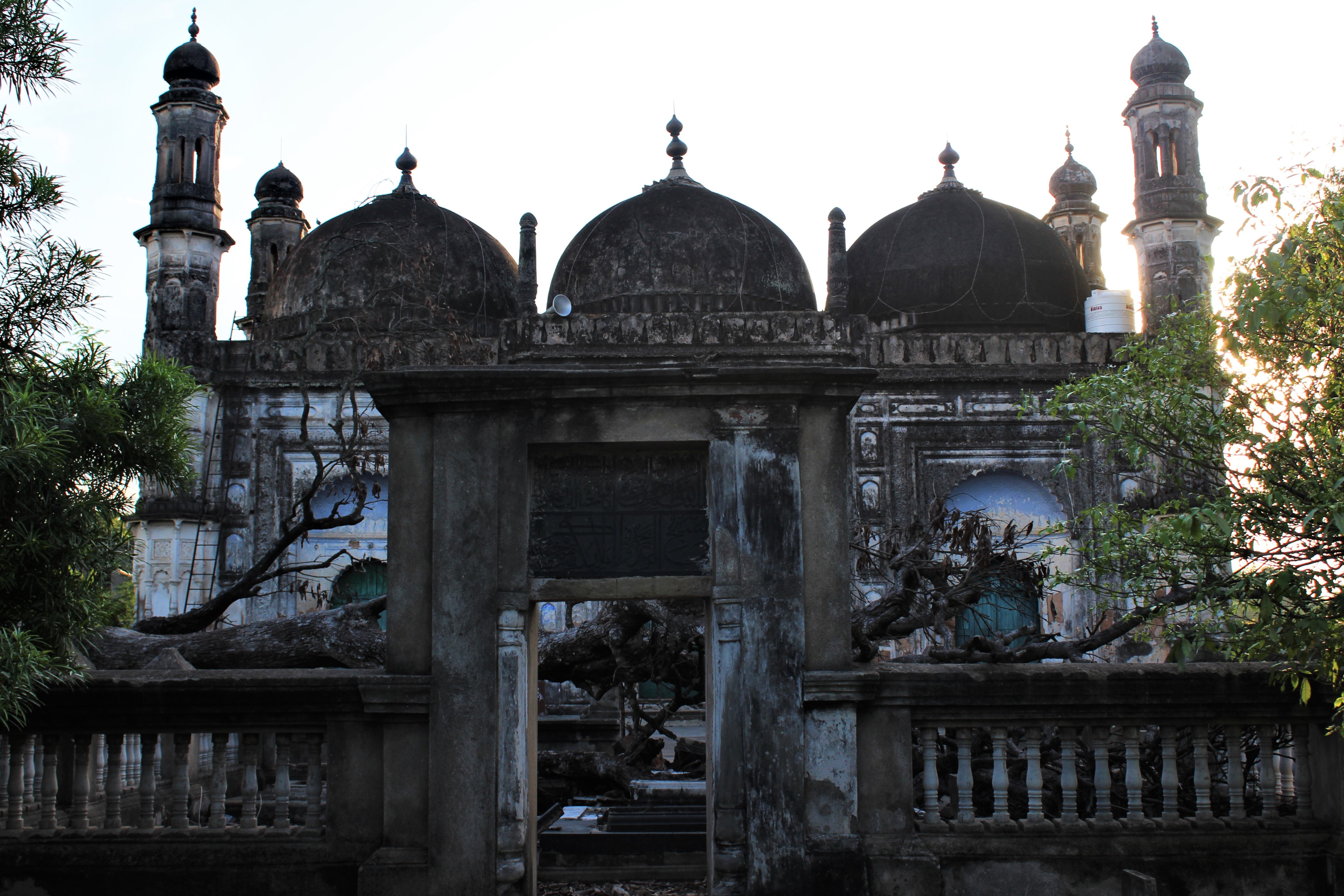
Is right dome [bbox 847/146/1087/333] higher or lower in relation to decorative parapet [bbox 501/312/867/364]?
higher

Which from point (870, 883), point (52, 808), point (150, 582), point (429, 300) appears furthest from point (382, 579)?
point (870, 883)

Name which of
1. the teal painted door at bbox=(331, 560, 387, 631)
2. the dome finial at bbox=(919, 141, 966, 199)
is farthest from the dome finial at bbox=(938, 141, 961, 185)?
the teal painted door at bbox=(331, 560, 387, 631)

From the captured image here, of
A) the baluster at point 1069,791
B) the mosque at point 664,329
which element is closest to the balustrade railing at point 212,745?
the baluster at point 1069,791

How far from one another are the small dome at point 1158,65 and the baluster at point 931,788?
52.5 feet

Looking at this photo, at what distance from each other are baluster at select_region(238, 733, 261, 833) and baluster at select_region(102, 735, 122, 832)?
52 cm

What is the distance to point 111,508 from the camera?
494 centimetres

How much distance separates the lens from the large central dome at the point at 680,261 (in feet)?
57.0

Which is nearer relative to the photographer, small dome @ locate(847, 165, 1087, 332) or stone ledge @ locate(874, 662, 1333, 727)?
stone ledge @ locate(874, 662, 1333, 727)

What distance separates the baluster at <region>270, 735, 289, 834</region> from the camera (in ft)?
16.7

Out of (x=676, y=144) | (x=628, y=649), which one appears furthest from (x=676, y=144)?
(x=628, y=649)

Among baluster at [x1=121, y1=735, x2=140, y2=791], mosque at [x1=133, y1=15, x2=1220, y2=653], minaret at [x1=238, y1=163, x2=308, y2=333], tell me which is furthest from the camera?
minaret at [x1=238, y1=163, x2=308, y2=333]

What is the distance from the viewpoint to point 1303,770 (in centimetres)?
525

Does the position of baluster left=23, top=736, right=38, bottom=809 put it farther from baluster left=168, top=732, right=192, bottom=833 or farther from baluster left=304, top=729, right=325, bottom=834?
baluster left=304, top=729, right=325, bottom=834

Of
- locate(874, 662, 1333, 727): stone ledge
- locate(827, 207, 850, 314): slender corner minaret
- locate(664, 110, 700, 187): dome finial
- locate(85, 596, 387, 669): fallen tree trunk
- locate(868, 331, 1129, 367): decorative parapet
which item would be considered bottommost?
locate(874, 662, 1333, 727): stone ledge
